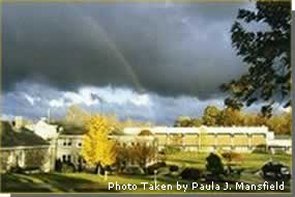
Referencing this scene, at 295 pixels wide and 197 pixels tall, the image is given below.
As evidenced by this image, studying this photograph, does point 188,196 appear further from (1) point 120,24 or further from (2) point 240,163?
(1) point 120,24

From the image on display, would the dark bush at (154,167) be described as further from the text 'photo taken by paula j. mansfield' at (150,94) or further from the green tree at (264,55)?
the green tree at (264,55)

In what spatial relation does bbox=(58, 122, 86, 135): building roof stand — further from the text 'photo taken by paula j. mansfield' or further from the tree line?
the tree line

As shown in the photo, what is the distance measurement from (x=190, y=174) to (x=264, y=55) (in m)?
1.29

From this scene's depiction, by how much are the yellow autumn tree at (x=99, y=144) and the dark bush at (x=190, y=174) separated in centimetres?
65

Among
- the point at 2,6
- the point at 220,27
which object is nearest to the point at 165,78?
the point at 220,27

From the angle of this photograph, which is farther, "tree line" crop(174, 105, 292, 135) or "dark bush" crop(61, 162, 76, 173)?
"dark bush" crop(61, 162, 76, 173)

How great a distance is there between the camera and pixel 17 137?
8578 mm

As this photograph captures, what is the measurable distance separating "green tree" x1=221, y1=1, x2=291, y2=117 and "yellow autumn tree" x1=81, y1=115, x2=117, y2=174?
113 cm

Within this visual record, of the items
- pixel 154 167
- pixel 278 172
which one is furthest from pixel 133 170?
pixel 278 172

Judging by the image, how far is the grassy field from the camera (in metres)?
8.59

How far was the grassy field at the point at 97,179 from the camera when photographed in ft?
28.2

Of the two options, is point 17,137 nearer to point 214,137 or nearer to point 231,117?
→ point 214,137

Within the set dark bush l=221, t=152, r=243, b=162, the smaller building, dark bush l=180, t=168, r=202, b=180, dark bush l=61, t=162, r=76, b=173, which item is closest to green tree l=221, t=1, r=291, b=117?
dark bush l=221, t=152, r=243, b=162

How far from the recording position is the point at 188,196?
853 cm
